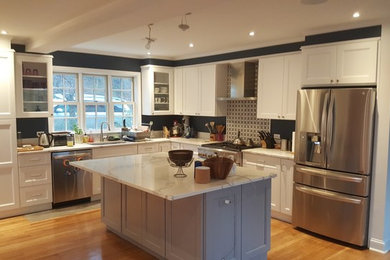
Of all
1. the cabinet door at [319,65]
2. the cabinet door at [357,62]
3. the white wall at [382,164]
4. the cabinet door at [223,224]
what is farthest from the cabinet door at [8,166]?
the white wall at [382,164]

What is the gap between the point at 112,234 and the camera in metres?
4.01

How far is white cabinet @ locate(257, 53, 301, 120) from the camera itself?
4.50 metres

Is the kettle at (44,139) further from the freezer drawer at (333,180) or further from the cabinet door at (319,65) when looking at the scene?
the cabinet door at (319,65)

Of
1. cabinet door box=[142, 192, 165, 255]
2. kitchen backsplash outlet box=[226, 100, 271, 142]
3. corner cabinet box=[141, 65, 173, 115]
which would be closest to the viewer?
cabinet door box=[142, 192, 165, 255]

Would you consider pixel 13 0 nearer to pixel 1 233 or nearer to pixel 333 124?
pixel 1 233

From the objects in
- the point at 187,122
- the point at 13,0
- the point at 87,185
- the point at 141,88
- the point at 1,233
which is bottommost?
the point at 1,233

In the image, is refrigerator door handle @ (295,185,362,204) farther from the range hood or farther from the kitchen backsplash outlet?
the range hood

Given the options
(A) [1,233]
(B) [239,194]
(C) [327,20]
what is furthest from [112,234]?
(C) [327,20]

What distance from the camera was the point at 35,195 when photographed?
4.74 m

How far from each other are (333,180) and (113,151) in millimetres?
3370

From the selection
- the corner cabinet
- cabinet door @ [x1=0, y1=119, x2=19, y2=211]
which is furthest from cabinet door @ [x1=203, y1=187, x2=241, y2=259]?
the corner cabinet

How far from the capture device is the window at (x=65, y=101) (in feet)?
18.1

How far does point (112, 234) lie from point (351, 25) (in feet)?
12.1

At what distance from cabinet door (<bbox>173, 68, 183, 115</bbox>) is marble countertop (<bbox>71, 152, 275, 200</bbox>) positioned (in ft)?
8.16
